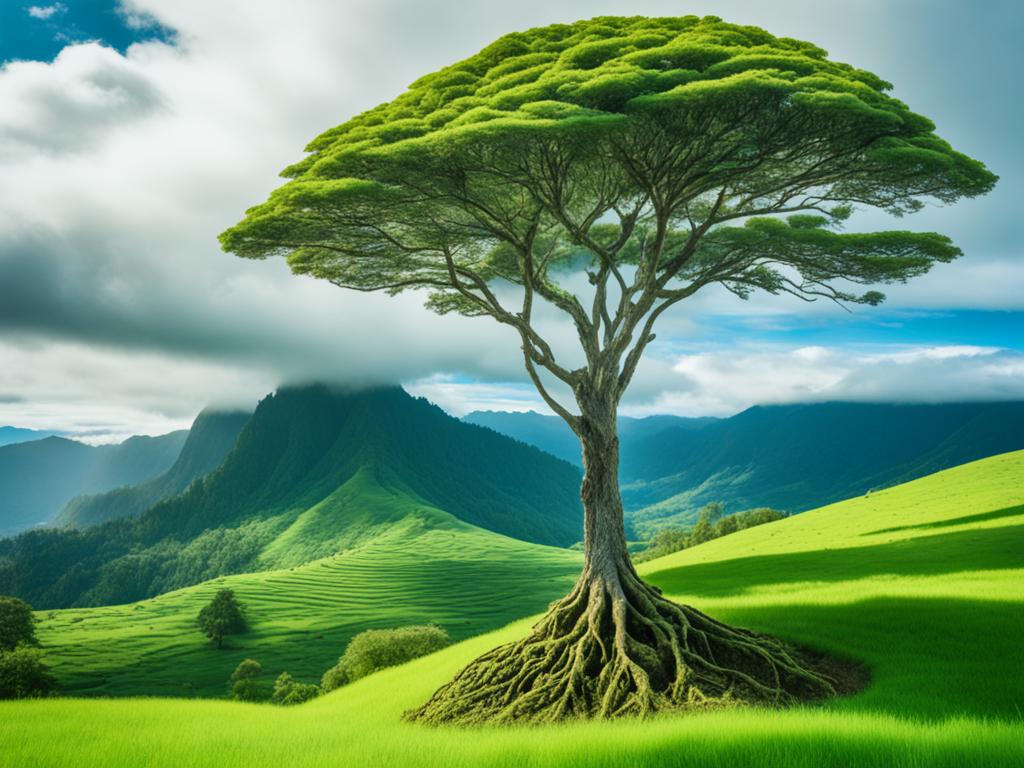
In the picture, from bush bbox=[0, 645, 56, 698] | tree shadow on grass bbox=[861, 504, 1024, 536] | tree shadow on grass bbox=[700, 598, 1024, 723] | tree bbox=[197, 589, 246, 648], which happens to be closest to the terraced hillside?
tree bbox=[197, 589, 246, 648]

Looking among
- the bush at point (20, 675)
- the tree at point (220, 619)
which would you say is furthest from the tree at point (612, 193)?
the tree at point (220, 619)

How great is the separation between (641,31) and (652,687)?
12880 millimetres

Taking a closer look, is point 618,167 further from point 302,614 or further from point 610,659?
point 302,614

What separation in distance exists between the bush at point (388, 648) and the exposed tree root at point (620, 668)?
931 inches

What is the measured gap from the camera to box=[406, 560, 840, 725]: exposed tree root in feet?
35.6

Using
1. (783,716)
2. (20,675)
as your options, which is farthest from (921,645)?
(20,675)

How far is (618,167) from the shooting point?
13844mm

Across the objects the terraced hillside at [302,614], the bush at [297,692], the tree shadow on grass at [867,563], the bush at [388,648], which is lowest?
the terraced hillside at [302,614]

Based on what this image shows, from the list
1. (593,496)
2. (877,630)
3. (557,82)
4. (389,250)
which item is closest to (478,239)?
(389,250)

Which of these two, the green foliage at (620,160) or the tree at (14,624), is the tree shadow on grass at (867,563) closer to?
the green foliage at (620,160)

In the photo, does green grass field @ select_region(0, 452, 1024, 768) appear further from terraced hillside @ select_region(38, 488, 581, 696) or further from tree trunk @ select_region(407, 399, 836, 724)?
terraced hillside @ select_region(38, 488, 581, 696)

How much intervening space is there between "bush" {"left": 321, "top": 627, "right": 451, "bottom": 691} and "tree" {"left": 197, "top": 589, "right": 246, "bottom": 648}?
3535 inches

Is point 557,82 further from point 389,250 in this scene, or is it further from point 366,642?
point 366,642

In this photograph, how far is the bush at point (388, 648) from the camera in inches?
1399
